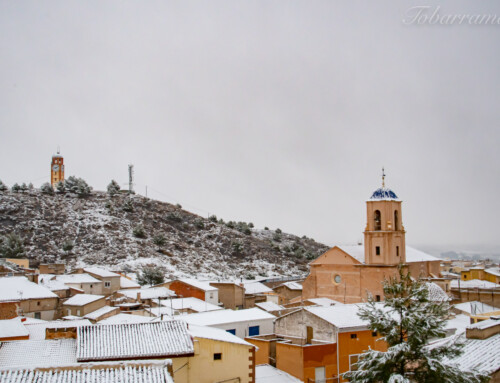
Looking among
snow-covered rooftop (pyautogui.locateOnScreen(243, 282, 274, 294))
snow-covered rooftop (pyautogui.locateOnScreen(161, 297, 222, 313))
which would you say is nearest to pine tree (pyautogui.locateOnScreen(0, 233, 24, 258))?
snow-covered rooftop (pyautogui.locateOnScreen(243, 282, 274, 294))

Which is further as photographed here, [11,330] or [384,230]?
[384,230]

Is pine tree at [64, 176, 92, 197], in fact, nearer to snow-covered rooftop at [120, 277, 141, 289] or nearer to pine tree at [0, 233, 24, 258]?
pine tree at [0, 233, 24, 258]

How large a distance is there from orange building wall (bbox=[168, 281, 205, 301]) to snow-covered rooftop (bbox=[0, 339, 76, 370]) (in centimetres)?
2558

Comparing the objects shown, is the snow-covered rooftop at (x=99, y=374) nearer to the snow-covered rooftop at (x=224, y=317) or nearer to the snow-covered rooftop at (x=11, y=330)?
the snow-covered rooftop at (x=11, y=330)

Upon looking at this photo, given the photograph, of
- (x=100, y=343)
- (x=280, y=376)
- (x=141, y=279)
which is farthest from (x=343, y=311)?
(x=141, y=279)

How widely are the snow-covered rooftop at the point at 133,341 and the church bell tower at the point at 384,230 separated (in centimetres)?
2904

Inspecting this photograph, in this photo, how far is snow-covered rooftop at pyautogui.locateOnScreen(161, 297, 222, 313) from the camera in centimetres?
3698

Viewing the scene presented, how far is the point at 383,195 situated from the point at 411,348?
103ft

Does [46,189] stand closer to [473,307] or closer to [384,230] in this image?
[384,230]

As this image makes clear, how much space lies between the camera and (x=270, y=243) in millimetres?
96250

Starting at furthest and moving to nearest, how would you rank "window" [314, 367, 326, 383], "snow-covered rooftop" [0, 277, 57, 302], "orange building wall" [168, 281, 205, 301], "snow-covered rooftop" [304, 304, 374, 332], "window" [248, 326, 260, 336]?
"orange building wall" [168, 281, 205, 301] < "snow-covered rooftop" [0, 277, 57, 302] < "window" [248, 326, 260, 336] < "snow-covered rooftop" [304, 304, 374, 332] < "window" [314, 367, 326, 383]

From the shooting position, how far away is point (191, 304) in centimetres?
3834

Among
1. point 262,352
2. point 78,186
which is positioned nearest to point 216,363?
point 262,352

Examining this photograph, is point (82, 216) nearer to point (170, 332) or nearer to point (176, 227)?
point (176, 227)
